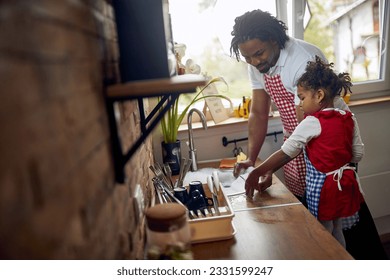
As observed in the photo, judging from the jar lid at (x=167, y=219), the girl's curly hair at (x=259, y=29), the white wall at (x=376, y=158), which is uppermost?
the girl's curly hair at (x=259, y=29)

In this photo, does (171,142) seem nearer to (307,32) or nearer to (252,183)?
(252,183)

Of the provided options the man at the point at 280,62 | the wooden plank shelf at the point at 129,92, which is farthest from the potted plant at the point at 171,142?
the wooden plank shelf at the point at 129,92

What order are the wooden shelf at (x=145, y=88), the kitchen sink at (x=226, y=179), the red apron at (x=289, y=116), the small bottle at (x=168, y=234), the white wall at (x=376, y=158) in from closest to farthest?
the wooden shelf at (x=145, y=88) < the small bottle at (x=168, y=234) < the kitchen sink at (x=226, y=179) < the red apron at (x=289, y=116) < the white wall at (x=376, y=158)

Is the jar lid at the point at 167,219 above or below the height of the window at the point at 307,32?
below

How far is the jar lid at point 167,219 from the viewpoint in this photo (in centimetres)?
88

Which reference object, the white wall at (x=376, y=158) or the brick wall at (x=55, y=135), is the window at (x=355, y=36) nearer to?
the white wall at (x=376, y=158)

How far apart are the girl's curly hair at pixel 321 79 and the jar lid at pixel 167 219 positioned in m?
0.96

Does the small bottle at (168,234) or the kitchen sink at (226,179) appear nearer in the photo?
the small bottle at (168,234)

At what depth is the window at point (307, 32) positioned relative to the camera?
231 centimetres

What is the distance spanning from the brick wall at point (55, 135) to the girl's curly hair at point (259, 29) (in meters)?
1.08

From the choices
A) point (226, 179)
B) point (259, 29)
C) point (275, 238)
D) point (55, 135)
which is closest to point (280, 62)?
point (259, 29)

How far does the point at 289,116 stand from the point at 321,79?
0.40m

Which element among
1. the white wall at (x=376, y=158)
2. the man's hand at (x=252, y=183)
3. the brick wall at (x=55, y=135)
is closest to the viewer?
the brick wall at (x=55, y=135)

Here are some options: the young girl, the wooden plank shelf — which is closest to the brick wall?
the wooden plank shelf
